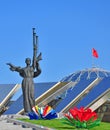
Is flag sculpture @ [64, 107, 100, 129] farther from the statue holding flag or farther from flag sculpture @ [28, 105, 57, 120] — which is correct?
the statue holding flag

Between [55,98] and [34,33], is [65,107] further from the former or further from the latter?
[34,33]

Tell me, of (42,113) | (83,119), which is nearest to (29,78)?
(42,113)

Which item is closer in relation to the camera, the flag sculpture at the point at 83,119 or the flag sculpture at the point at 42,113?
the flag sculpture at the point at 83,119

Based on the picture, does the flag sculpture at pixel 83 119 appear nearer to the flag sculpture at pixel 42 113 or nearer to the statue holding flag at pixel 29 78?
the flag sculpture at pixel 42 113

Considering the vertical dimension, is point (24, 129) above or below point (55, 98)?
below

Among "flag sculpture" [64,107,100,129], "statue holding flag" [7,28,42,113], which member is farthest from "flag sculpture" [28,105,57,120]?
"flag sculpture" [64,107,100,129]

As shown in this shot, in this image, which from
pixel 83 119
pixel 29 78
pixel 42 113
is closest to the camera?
pixel 83 119

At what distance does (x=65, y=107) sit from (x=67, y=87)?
181 inches

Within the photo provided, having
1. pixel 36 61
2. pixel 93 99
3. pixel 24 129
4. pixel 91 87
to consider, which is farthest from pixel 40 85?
pixel 24 129

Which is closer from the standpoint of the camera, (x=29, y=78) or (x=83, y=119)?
(x=83, y=119)

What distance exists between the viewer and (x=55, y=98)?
99.6 ft

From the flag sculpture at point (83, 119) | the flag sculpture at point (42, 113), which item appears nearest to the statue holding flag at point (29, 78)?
the flag sculpture at point (42, 113)

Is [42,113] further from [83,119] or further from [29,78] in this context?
[83,119]

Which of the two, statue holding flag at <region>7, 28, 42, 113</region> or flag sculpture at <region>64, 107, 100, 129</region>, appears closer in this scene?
flag sculpture at <region>64, 107, 100, 129</region>
